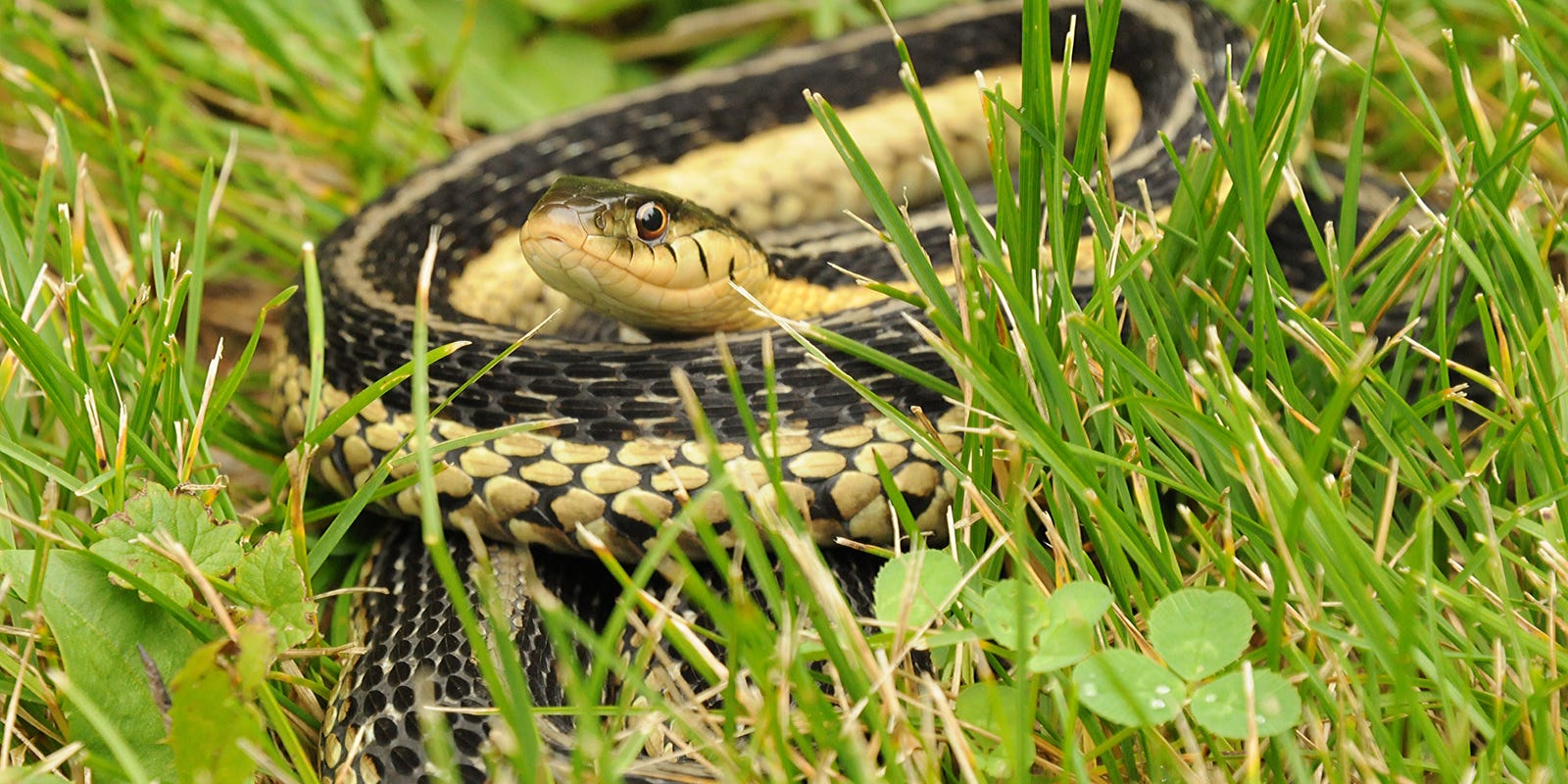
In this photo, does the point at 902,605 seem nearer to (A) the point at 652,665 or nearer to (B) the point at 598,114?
(A) the point at 652,665

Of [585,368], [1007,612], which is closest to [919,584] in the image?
[1007,612]

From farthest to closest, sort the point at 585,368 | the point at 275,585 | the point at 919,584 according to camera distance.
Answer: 1. the point at 585,368
2. the point at 275,585
3. the point at 919,584

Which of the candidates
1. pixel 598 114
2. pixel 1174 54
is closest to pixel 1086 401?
pixel 1174 54

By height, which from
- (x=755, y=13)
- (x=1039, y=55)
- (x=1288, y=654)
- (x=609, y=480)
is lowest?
(x=1288, y=654)

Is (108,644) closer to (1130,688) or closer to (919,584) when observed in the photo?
(919,584)

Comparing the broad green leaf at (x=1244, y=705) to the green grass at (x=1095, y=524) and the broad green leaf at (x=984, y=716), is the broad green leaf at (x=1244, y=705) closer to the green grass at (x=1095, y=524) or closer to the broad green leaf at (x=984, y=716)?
the green grass at (x=1095, y=524)

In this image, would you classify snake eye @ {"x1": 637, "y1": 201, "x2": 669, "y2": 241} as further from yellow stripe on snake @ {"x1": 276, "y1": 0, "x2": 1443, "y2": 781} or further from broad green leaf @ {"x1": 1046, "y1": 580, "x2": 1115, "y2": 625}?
broad green leaf @ {"x1": 1046, "y1": 580, "x2": 1115, "y2": 625}
